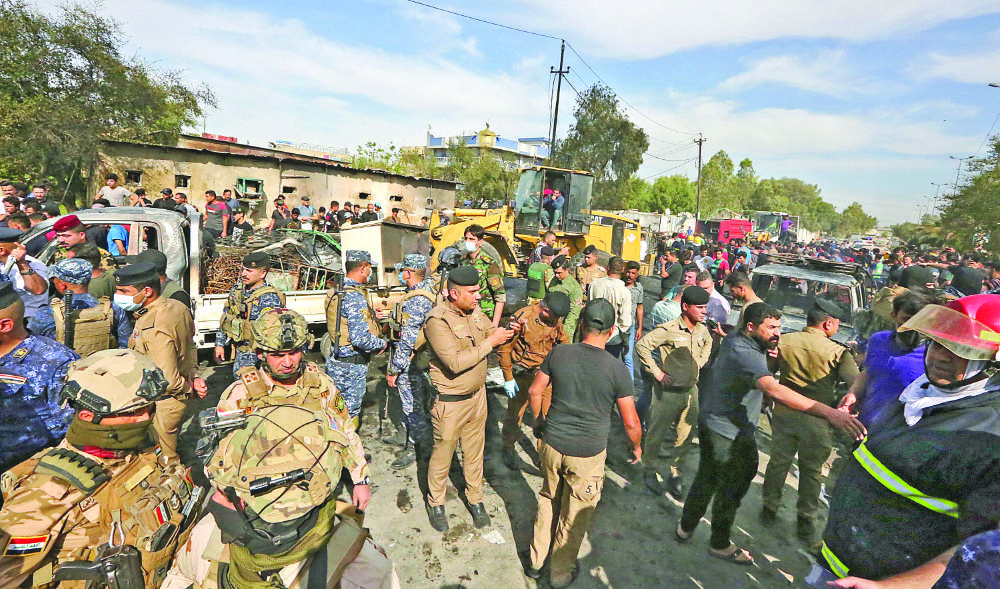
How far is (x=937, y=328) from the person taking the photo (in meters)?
1.72

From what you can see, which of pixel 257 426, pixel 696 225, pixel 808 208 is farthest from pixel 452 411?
pixel 808 208

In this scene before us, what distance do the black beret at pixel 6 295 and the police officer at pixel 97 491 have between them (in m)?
1.00

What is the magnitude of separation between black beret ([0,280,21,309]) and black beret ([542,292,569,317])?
321 centimetres

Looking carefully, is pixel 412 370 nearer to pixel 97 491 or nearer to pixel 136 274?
pixel 136 274

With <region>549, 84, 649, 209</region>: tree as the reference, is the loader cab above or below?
below

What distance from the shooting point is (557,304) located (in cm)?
367

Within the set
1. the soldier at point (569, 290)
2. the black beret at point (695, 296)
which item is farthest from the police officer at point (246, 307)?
the black beret at point (695, 296)

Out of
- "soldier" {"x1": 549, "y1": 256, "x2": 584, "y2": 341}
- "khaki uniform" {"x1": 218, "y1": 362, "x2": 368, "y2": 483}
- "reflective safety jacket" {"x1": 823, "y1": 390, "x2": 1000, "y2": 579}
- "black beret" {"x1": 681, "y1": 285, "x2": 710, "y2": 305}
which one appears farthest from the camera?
"soldier" {"x1": 549, "y1": 256, "x2": 584, "y2": 341}

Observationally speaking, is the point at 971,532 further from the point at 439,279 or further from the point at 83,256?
the point at 83,256

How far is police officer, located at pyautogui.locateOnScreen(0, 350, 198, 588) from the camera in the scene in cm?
158

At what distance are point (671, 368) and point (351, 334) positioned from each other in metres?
2.94

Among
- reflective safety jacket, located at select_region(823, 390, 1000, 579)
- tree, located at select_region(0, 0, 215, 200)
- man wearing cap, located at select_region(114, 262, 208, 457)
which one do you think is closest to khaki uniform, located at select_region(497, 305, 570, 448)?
man wearing cap, located at select_region(114, 262, 208, 457)

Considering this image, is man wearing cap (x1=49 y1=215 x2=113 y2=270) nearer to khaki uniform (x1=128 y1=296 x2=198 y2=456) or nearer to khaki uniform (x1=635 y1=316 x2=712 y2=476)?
khaki uniform (x1=128 y1=296 x2=198 y2=456)

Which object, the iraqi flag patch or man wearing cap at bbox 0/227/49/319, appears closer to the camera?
the iraqi flag patch
